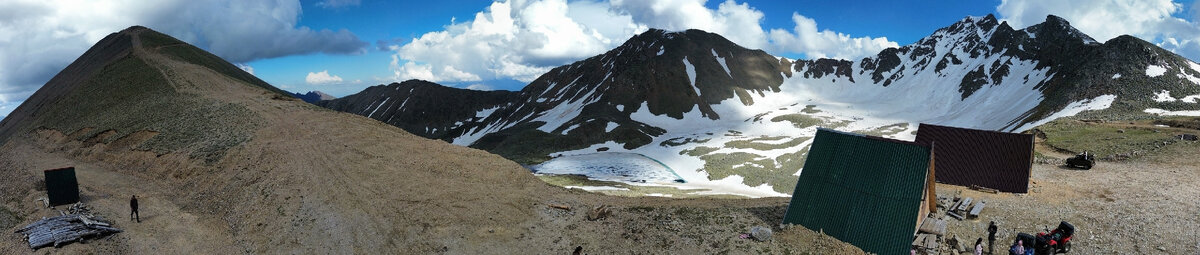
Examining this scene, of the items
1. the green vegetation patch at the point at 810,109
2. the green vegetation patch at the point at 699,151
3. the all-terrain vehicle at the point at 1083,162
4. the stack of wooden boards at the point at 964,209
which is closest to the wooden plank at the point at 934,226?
the stack of wooden boards at the point at 964,209

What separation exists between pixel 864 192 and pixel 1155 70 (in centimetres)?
11593

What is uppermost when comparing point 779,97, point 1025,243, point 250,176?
point 779,97

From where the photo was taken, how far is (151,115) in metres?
43.9

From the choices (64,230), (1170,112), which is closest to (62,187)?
(64,230)

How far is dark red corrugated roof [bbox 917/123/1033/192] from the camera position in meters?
31.5

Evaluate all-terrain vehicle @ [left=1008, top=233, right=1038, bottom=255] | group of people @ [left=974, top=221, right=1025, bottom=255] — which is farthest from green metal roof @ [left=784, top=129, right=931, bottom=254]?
all-terrain vehicle @ [left=1008, top=233, right=1038, bottom=255]

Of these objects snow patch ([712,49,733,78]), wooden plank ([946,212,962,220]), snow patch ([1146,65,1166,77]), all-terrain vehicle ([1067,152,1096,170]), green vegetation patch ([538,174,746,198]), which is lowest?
green vegetation patch ([538,174,746,198])

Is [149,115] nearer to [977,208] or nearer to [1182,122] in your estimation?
[977,208]

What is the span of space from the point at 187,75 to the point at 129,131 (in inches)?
679

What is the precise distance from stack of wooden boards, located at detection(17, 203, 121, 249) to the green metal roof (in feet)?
106

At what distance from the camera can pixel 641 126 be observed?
4766 inches

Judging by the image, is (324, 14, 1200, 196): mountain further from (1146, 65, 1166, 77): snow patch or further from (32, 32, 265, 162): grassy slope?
(32, 32, 265, 162): grassy slope

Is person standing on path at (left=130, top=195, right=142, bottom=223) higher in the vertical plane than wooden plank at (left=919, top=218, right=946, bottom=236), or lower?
lower

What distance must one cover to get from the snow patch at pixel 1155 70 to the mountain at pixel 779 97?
0.13m
